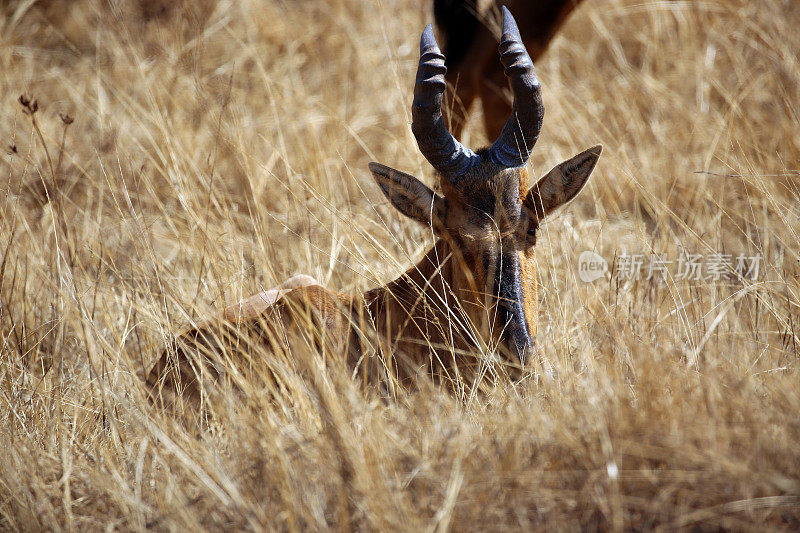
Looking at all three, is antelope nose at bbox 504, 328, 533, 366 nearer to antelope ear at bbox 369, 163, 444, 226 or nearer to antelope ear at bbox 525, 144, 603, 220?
antelope ear at bbox 525, 144, 603, 220

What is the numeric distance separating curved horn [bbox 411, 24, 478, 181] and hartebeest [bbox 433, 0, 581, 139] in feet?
6.37

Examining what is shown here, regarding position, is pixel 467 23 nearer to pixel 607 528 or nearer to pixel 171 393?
pixel 171 393

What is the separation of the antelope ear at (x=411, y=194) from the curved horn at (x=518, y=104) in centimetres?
40

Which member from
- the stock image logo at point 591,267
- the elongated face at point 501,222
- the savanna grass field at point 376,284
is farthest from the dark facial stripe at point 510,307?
the stock image logo at point 591,267

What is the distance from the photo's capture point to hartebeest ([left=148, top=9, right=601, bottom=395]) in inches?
159

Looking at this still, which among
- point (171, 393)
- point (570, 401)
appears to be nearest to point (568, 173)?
point (570, 401)

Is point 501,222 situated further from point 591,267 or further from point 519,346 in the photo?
point 591,267

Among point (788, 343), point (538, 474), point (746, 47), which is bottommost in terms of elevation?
point (788, 343)

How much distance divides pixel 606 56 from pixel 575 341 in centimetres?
560

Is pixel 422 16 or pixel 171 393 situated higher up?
pixel 422 16

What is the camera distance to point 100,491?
11.2 feet

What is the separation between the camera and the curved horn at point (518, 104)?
13.0 ft

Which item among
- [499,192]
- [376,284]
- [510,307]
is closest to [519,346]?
[510,307]

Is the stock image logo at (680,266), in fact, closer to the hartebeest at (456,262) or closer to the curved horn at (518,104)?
the hartebeest at (456,262)
